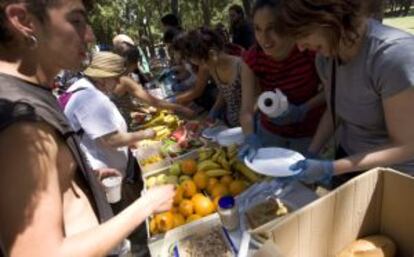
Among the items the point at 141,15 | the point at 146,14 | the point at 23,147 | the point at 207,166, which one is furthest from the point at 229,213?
the point at 146,14

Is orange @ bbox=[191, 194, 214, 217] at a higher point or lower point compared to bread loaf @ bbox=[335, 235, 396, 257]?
lower

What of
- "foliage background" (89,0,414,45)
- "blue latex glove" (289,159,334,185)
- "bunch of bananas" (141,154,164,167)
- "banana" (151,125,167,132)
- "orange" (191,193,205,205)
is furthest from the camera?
"foliage background" (89,0,414,45)

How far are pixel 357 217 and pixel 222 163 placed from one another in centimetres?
130

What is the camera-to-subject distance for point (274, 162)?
6.33 ft

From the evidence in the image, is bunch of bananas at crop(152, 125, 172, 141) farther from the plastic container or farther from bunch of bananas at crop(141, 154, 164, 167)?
the plastic container

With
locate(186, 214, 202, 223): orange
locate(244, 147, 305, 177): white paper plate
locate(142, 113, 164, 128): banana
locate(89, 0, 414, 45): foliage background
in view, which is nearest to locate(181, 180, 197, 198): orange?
locate(186, 214, 202, 223): orange

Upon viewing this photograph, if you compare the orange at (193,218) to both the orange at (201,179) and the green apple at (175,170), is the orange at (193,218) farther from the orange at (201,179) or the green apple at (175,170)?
the green apple at (175,170)

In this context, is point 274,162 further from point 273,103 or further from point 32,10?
point 32,10

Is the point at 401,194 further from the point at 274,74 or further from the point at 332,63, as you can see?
the point at 274,74

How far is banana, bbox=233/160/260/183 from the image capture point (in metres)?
2.24

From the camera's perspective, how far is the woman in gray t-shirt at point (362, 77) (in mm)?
1399

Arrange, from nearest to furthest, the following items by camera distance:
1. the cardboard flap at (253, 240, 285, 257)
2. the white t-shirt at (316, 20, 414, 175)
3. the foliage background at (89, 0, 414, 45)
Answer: the cardboard flap at (253, 240, 285, 257), the white t-shirt at (316, 20, 414, 175), the foliage background at (89, 0, 414, 45)

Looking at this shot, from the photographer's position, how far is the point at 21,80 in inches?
40.5

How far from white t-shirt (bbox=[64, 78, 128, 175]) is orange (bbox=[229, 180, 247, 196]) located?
33.5 inches
